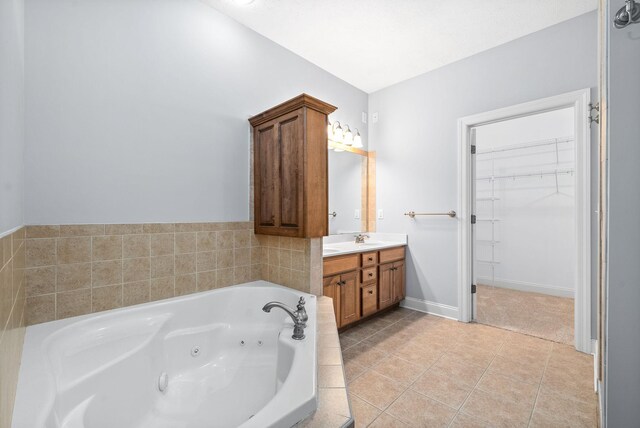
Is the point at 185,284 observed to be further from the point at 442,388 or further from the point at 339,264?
the point at 442,388

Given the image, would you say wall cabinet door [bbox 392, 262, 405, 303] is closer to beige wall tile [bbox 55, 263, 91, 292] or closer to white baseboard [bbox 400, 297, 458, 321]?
white baseboard [bbox 400, 297, 458, 321]

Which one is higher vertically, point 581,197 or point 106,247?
point 581,197

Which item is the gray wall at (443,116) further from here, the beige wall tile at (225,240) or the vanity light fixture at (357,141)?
the beige wall tile at (225,240)

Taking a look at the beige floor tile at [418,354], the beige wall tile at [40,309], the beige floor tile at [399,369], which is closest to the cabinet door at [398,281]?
the beige floor tile at [418,354]

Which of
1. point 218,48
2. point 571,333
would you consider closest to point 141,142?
point 218,48

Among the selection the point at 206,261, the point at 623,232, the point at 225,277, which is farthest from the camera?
the point at 225,277

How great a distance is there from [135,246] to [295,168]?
1.13m

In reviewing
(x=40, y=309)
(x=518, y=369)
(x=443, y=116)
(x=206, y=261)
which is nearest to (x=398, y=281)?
(x=518, y=369)

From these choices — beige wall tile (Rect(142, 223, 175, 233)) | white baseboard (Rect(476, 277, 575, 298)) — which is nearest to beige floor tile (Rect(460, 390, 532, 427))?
beige wall tile (Rect(142, 223, 175, 233))

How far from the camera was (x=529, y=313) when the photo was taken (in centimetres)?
304

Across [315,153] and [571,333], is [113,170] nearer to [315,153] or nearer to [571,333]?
[315,153]

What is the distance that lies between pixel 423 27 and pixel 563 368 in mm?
2798

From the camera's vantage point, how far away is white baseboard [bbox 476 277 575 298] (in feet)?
11.9

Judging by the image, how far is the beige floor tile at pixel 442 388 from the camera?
1.66 meters
